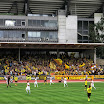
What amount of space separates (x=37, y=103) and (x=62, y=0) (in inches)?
2039

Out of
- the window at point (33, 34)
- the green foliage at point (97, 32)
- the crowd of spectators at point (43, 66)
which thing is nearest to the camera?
the crowd of spectators at point (43, 66)

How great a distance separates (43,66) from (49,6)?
24012 millimetres

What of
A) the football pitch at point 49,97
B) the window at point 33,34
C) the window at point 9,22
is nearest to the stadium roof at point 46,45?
the window at point 33,34

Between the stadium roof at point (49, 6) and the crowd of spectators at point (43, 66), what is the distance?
47.5 ft

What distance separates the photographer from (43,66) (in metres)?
56.3

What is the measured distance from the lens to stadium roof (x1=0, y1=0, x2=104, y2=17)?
69.4 m

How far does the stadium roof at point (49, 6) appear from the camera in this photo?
69438 millimetres

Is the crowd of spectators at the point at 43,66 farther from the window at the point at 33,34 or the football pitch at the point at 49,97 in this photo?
the football pitch at the point at 49,97

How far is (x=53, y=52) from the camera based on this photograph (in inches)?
2709

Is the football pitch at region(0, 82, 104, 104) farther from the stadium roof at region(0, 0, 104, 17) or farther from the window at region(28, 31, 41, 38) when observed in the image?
the stadium roof at region(0, 0, 104, 17)

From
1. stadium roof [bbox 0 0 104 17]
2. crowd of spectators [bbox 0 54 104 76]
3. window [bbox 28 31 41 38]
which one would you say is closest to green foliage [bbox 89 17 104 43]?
stadium roof [bbox 0 0 104 17]

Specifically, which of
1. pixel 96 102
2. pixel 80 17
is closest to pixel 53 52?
pixel 80 17

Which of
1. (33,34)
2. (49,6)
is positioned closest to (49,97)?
(33,34)

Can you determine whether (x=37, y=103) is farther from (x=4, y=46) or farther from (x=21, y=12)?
(x=21, y=12)
